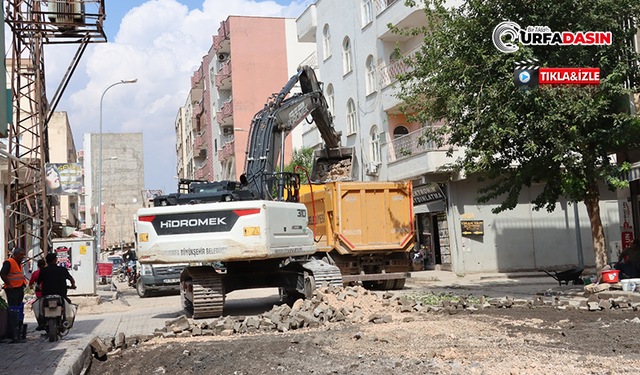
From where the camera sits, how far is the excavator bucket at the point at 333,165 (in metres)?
21.5

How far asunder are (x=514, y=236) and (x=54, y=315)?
1989 cm

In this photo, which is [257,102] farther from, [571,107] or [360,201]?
[571,107]

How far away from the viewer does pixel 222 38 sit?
5653 cm

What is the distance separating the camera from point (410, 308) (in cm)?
1279

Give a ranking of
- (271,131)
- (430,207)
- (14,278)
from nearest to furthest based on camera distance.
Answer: (14,278), (271,131), (430,207)

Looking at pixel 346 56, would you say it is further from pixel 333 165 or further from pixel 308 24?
pixel 333 165

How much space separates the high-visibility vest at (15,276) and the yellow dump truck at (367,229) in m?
7.76

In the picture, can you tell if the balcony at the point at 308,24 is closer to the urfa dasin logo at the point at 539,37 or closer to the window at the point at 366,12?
the window at the point at 366,12

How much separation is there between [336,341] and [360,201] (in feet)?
31.0

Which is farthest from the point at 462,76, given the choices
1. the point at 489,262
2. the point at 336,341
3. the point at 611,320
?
the point at 489,262

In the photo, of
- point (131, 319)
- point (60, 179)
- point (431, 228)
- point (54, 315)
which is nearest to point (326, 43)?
point (431, 228)

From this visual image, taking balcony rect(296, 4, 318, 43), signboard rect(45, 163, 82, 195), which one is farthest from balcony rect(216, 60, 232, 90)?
signboard rect(45, 163, 82, 195)

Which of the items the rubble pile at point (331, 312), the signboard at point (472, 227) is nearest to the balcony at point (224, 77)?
the signboard at point (472, 227)

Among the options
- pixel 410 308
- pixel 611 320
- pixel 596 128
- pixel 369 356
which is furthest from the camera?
pixel 596 128
